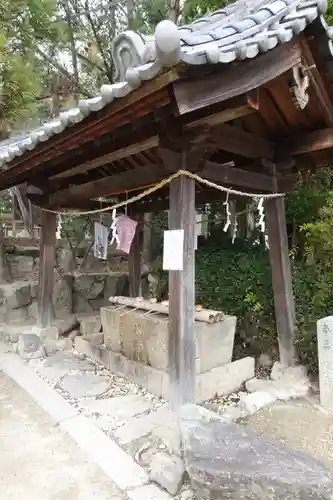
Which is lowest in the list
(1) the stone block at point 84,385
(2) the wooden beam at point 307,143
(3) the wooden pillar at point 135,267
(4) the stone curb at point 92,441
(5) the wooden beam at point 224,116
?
(4) the stone curb at point 92,441

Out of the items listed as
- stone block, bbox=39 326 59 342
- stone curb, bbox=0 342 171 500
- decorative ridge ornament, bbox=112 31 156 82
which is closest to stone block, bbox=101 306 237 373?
stone curb, bbox=0 342 171 500

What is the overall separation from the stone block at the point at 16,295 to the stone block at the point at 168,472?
6.16 metres

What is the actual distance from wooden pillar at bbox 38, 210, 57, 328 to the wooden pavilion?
38.2 inches

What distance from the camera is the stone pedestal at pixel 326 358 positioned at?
3752 millimetres

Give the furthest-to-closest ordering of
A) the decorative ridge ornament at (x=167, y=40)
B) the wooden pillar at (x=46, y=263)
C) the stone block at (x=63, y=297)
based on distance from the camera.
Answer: the stone block at (x=63, y=297)
the wooden pillar at (x=46, y=263)
the decorative ridge ornament at (x=167, y=40)

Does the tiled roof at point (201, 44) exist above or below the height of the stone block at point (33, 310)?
above

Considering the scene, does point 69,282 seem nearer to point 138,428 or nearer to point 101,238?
point 101,238

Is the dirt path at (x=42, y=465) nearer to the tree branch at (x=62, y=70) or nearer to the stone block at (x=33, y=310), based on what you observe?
the stone block at (x=33, y=310)

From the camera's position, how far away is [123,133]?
12.6ft

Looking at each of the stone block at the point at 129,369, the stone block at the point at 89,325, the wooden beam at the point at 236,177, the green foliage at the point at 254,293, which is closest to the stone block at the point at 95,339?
the stone block at the point at 129,369

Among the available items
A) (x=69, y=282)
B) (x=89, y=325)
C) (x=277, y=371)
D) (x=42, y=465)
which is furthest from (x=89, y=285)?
(x=42, y=465)

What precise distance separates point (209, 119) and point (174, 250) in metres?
1.15

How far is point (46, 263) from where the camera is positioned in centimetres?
634

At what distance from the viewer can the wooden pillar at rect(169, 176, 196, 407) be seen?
11.3 feet
